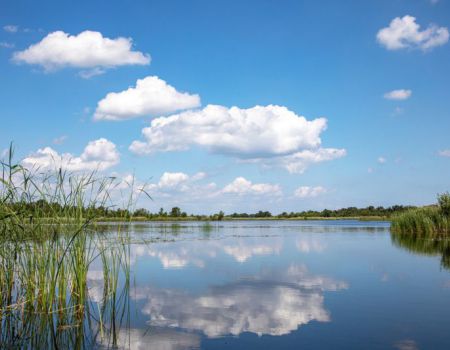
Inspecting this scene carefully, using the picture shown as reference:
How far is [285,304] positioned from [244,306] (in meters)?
0.76

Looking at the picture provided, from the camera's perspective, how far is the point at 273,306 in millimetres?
7527

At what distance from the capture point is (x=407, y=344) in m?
5.50

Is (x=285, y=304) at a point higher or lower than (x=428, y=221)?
lower

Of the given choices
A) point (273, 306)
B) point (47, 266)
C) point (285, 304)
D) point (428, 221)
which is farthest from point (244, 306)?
point (428, 221)

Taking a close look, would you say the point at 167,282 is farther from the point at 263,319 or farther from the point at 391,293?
the point at 391,293

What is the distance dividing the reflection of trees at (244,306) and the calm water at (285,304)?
0.02 meters

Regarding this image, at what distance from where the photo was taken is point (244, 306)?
7.52m

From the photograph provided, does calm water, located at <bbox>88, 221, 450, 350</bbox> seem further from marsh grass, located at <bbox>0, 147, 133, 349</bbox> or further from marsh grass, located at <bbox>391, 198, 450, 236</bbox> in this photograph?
marsh grass, located at <bbox>391, 198, 450, 236</bbox>

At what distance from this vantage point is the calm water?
5.74m

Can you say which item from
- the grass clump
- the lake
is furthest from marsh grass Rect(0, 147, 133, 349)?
the grass clump

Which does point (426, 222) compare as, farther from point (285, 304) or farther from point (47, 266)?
point (47, 266)

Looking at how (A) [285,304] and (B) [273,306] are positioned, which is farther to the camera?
(A) [285,304]

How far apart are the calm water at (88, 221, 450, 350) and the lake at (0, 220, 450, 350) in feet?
0.05

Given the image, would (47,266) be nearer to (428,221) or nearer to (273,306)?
(273,306)
